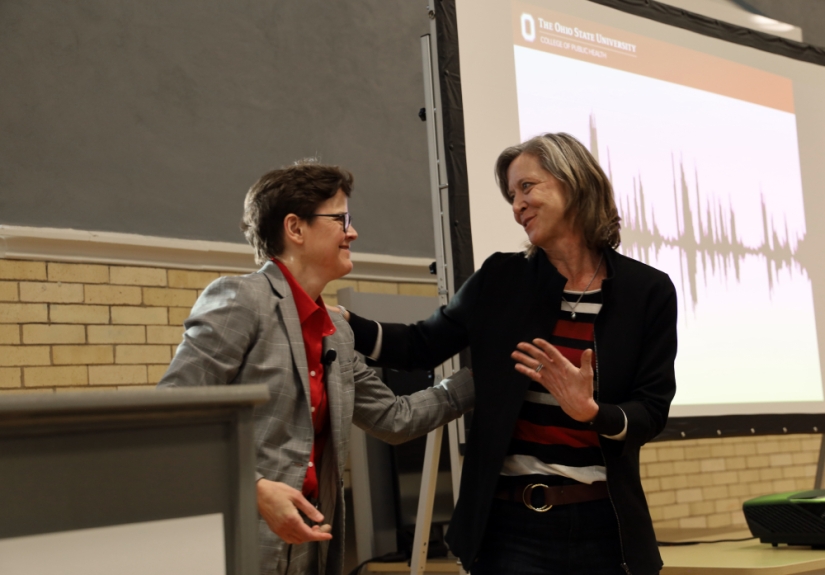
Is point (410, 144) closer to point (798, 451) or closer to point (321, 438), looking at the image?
point (321, 438)

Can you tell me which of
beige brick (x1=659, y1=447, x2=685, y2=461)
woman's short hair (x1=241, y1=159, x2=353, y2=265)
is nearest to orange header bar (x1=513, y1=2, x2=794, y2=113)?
woman's short hair (x1=241, y1=159, x2=353, y2=265)

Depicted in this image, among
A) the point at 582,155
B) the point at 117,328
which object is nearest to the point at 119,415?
the point at 582,155

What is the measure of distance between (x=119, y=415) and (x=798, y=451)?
538cm

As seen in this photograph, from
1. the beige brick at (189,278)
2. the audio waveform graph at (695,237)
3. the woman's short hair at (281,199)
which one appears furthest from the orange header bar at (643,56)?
the beige brick at (189,278)

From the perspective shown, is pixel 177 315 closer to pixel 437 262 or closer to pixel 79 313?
pixel 79 313

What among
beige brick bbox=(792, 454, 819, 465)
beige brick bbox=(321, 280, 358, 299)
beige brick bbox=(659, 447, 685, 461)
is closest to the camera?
beige brick bbox=(321, 280, 358, 299)

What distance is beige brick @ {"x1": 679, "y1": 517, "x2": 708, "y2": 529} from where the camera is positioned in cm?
460

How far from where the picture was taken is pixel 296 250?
6.04ft

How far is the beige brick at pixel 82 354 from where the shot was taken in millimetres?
2965

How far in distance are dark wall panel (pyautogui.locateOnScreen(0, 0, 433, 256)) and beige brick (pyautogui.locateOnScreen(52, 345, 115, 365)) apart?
0.44m

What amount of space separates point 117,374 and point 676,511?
3.09 metres

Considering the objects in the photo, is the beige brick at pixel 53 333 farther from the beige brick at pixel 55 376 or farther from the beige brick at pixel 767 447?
the beige brick at pixel 767 447

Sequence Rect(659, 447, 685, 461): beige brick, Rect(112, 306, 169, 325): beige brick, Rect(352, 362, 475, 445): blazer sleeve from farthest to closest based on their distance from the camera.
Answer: Rect(659, 447, 685, 461): beige brick < Rect(112, 306, 169, 325): beige brick < Rect(352, 362, 475, 445): blazer sleeve

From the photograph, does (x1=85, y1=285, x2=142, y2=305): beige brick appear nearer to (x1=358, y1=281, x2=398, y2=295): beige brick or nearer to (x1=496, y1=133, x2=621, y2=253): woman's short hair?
(x1=358, y1=281, x2=398, y2=295): beige brick
